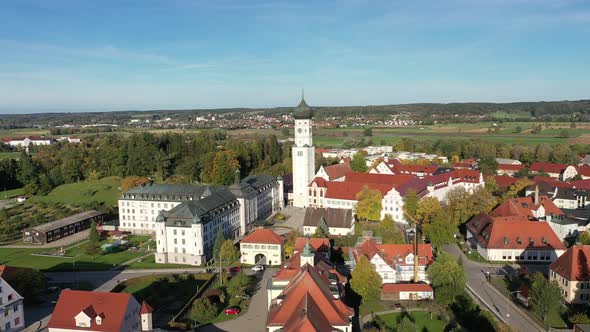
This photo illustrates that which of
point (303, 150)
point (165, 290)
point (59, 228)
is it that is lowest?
point (165, 290)

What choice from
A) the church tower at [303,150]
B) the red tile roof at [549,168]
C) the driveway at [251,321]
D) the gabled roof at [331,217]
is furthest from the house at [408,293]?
the red tile roof at [549,168]

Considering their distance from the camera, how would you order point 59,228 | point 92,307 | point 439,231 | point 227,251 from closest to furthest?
1. point 92,307
2. point 227,251
3. point 439,231
4. point 59,228

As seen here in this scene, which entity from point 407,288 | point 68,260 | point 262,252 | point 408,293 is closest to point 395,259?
point 407,288

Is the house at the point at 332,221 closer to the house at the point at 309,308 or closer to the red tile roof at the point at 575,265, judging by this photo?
the red tile roof at the point at 575,265

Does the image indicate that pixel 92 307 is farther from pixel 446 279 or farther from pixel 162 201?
pixel 162 201

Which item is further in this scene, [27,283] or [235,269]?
[235,269]

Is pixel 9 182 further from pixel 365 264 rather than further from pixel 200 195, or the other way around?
pixel 365 264

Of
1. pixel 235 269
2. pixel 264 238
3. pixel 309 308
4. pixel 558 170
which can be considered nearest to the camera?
pixel 309 308
